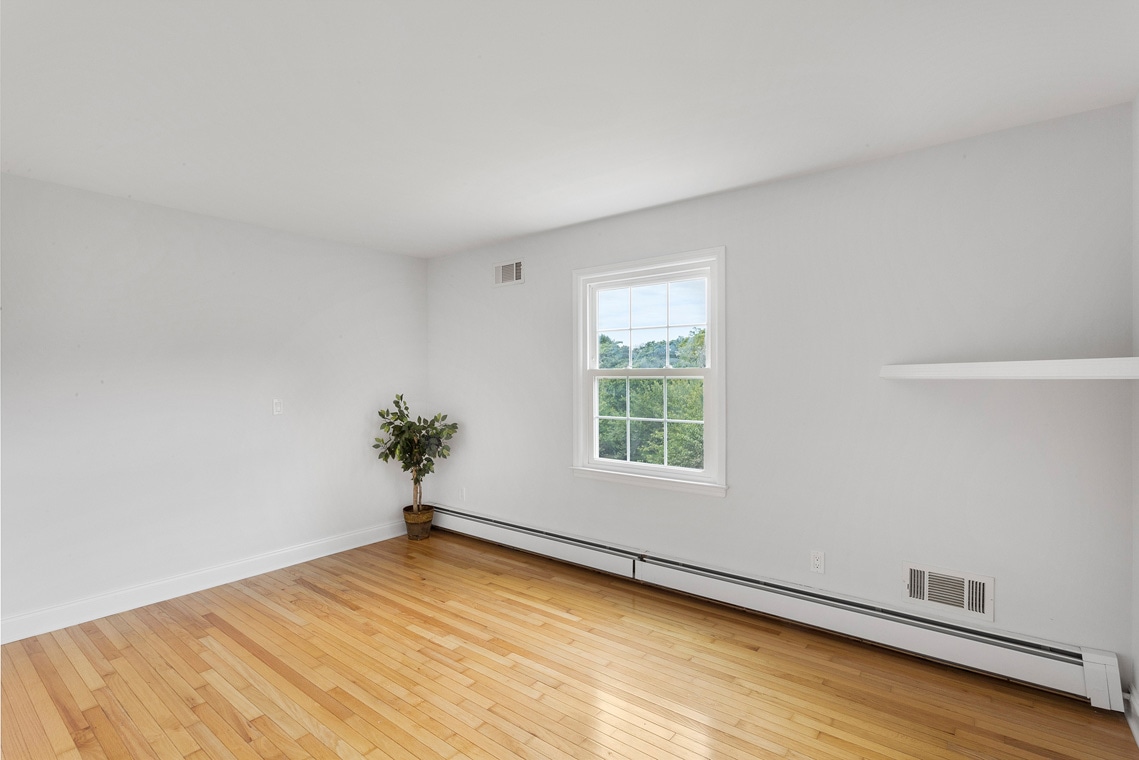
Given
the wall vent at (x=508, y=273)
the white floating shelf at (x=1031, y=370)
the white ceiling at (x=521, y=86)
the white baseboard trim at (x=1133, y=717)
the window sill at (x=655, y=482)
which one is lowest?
the white baseboard trim at (x=1133, y=717)

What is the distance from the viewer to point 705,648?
2879 mm

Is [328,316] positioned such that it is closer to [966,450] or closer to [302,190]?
[302,190]

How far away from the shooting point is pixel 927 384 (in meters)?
2.75

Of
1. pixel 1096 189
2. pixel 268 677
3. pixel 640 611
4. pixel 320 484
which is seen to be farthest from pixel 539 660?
pixel 1096 189

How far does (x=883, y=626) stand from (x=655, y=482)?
1487 millimetres

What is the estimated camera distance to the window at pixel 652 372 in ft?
11.7

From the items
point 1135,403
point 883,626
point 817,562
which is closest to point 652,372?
A: point 817,562

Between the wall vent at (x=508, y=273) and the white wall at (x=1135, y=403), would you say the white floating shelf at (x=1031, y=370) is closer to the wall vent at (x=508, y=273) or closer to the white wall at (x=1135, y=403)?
the white wall at (x=1135, y=403)

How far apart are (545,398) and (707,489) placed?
4.96ft

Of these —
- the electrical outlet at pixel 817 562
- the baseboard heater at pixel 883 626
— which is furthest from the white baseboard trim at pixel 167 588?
the electrical outlet at pixel 817 562

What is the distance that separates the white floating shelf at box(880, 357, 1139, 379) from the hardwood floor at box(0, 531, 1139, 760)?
1.42 meters

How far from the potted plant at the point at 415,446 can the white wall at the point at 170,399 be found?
0.72 ft

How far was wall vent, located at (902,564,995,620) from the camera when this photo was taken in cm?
262

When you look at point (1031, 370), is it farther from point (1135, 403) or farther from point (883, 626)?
point (883, 626)
